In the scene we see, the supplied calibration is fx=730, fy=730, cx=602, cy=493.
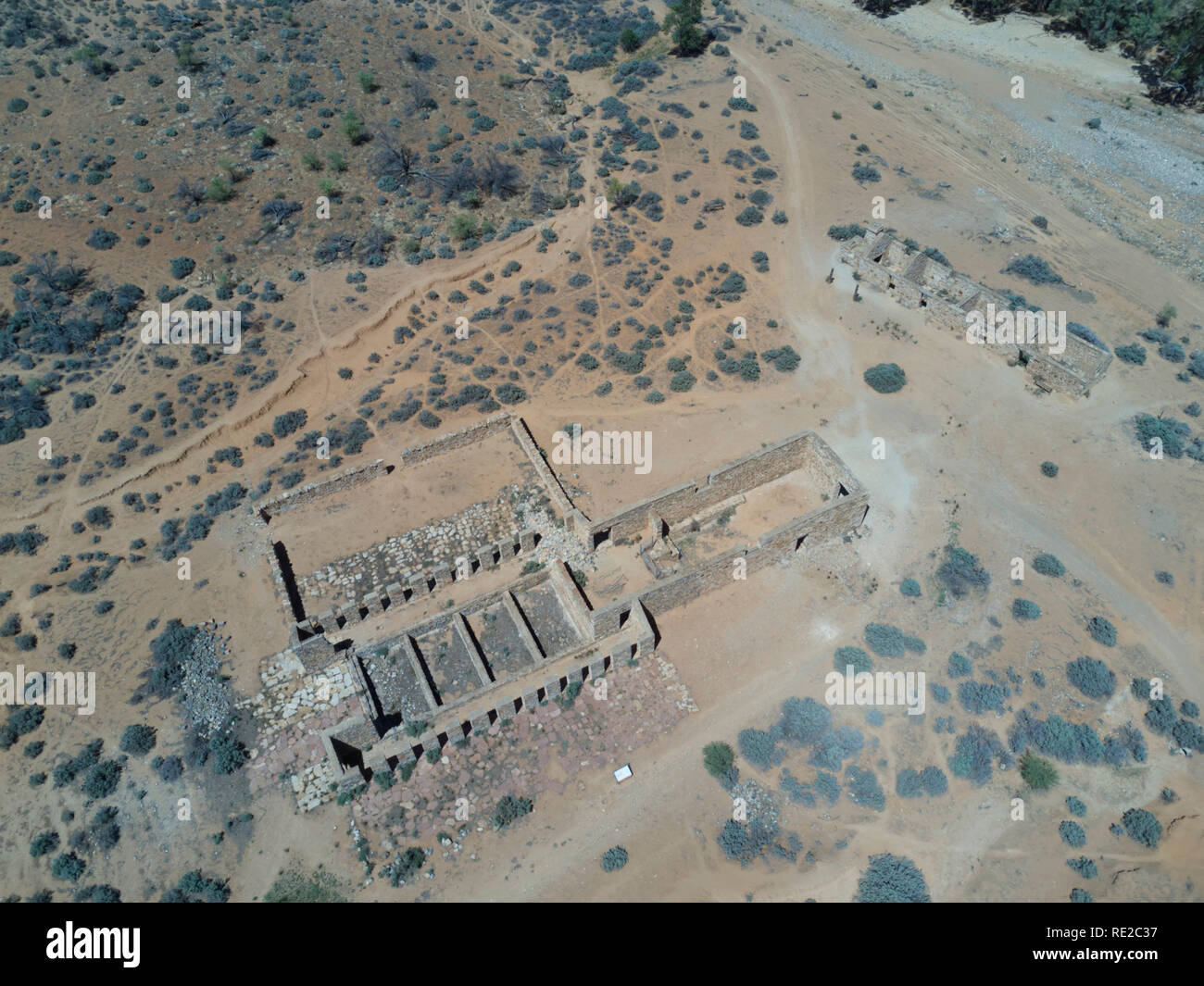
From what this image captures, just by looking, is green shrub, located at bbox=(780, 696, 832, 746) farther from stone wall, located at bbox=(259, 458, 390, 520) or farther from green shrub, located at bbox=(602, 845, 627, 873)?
stone wall, located at bbox=(259, 458, 390, 520)

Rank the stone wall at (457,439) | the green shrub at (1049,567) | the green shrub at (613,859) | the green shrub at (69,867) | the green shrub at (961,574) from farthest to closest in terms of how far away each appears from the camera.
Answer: the stone wall at (457,439), the green shrub at (1049,567), the green shrub at (961,574), the green shrub at (613,859), the green shrub at (69,867)

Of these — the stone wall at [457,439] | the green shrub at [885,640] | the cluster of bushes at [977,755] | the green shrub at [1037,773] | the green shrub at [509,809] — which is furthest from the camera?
the stone wall at [457,439]

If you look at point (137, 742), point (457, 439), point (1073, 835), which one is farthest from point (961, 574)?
point (137, 742)

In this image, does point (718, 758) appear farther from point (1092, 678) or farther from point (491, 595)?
point (1092, 678)

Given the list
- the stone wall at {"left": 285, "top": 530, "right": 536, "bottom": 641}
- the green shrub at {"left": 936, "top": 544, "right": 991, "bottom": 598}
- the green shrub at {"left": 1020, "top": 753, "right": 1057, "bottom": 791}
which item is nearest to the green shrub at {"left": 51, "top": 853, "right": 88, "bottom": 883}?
the stone wall at {"left": 285, "top": 530, "right": 536, "bottom": 641}

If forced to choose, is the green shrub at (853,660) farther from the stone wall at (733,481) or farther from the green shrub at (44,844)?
the green shrub at (44,844)

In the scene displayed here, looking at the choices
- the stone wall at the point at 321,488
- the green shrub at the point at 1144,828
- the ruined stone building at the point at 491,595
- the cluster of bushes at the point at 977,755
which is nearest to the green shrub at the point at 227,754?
the ruined stone building at the point at 491,595

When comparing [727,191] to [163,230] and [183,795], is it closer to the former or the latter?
[163,230]
